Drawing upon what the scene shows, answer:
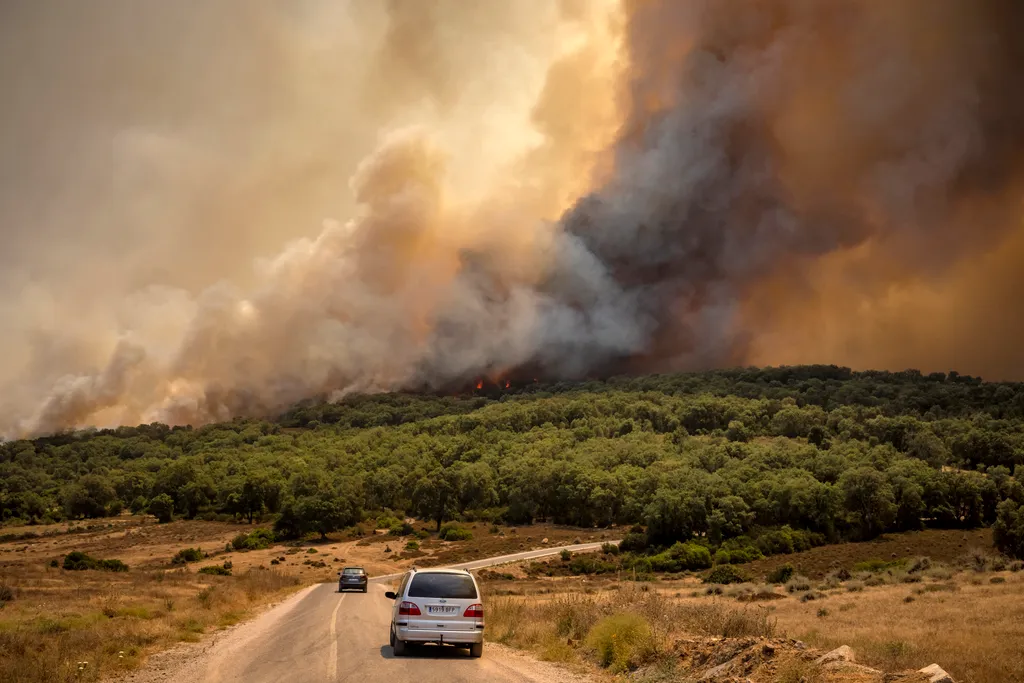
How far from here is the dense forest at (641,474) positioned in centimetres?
8850

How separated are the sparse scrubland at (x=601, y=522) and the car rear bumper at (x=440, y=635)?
2.04 m

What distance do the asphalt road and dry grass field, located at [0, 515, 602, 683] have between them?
230 centimetres

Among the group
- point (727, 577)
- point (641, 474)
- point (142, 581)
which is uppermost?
point (641, 474)

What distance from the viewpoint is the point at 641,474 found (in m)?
118

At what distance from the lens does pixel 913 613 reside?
2562 cm

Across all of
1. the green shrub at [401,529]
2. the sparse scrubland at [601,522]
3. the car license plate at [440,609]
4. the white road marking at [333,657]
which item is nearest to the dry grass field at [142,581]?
the sparse scrubland at [601,522]

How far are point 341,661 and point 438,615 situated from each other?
2.30m

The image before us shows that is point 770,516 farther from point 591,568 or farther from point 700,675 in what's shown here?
point 700,675

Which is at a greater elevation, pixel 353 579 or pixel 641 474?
pixel 641 474

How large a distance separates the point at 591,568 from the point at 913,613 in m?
45.4

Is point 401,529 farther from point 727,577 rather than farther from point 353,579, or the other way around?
point 353,579

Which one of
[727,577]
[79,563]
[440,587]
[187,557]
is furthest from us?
[187,557]

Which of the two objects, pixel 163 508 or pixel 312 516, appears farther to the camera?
pixel 163 508

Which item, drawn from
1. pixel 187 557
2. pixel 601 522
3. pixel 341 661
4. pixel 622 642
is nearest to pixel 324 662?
pixel 341 661
